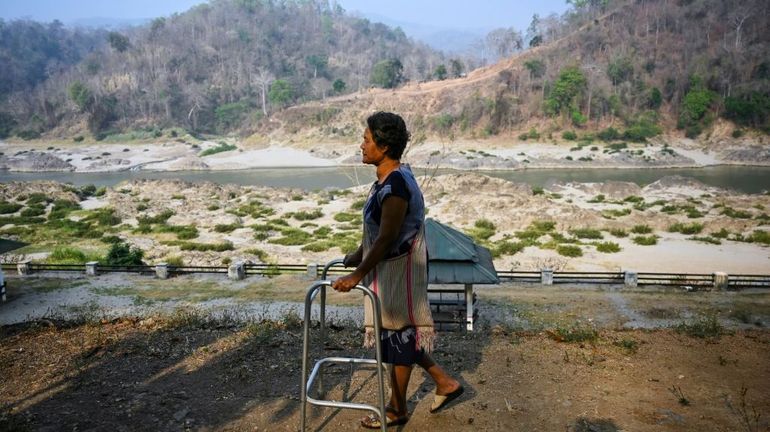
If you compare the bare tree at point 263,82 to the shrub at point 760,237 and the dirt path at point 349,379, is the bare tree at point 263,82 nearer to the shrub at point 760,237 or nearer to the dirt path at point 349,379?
the shrub at point 760,237

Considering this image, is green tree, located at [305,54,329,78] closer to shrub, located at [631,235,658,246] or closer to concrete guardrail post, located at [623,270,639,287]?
shrub, located at [631,235,658,246]

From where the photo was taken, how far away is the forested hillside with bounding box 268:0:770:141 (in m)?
61.9

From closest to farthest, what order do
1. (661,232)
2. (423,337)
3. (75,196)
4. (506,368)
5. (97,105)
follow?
1. (423,337)
2. (506,368)
3. (661,232)
4. (75,196)
5. (97,105)

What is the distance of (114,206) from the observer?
31.7m

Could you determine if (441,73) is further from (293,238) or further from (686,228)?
(293,238)

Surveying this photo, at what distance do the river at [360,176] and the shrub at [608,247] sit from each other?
74.6ft

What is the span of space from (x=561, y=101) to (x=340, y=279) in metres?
69.2

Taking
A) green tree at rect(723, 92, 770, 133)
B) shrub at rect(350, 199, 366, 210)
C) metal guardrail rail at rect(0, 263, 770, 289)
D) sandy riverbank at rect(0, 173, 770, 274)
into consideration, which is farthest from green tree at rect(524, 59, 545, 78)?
metal guardrail rail at rect(0, 263, 770, 289)

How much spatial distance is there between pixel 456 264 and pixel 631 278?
17.5 feet

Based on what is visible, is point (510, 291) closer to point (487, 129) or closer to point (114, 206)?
point (114, 206)

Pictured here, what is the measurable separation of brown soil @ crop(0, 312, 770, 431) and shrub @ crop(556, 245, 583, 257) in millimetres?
12697

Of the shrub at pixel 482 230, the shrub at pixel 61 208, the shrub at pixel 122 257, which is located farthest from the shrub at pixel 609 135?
the shrub at pixel 122 257

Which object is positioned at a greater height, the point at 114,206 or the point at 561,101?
the point at 561,101

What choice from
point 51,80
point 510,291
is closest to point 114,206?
point 510,291
